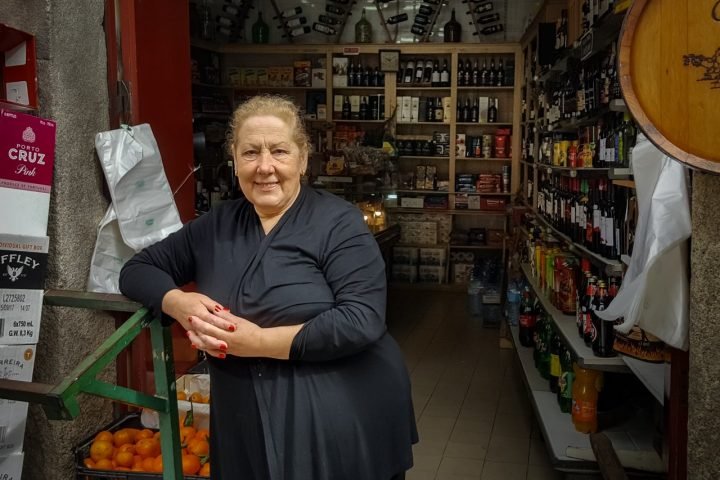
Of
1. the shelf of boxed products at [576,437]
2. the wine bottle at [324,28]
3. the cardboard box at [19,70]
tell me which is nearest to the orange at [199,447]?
the cardboard box at [19,70]

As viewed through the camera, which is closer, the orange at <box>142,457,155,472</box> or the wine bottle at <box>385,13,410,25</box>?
the orange at <box>142,457,155,472</box>

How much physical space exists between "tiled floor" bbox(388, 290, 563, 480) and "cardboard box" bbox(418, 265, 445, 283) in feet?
4.23

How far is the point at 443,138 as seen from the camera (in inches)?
339

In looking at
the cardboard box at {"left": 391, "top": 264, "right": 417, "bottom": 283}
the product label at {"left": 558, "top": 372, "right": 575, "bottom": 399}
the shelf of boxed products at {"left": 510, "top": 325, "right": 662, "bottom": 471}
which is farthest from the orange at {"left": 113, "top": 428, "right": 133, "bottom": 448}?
the cardboard box at {"left": 391, "top": 264, "right": 417, "bottom": 283}

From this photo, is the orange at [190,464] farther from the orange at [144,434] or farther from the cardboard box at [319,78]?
the cardboard box at [319,78]

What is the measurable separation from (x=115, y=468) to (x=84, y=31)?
1480 millimetres

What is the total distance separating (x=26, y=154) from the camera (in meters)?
2.17

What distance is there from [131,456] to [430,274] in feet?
20.7

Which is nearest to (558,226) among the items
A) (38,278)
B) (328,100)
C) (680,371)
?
(680,371)

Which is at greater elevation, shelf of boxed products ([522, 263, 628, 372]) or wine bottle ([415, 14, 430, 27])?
wine bottle ([415, 14, 430, 27])

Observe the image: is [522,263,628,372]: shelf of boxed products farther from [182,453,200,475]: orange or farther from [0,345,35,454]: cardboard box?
[0,345,35,454]: cardboard box

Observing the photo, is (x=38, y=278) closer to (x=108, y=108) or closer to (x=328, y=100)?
(x=108, y=108)

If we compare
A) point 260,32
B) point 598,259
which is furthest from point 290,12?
point 598,259

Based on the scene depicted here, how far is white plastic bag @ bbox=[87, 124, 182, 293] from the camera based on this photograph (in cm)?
254
